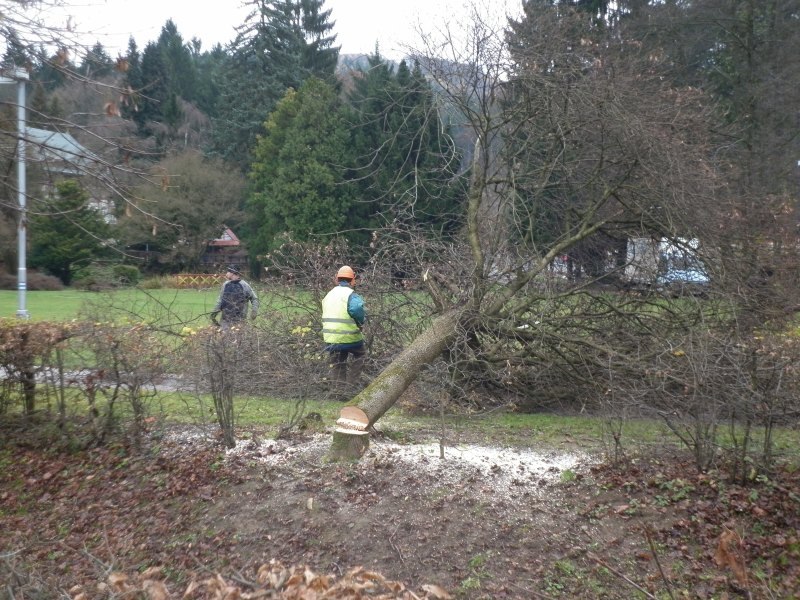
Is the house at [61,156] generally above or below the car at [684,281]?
above

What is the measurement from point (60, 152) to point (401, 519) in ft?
15.9

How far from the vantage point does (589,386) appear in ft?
29.0

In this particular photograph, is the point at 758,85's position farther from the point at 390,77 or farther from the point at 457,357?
the point at 457,357

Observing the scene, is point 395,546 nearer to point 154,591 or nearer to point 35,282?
point 154,591

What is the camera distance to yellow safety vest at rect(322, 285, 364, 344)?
29.6 feet

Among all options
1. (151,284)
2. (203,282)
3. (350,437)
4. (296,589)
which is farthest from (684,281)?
(203,282)

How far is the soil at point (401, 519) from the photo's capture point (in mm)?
4824

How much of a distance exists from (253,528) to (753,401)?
3.87 metres

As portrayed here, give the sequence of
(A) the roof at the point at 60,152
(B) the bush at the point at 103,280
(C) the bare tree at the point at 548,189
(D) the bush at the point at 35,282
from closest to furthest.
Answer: (A) the roof at the point at 60,152 < (C) the bare tree at the point at 548,189 < (B) the bush at the point at 103,280 < (D) the bush at the point at 35,282

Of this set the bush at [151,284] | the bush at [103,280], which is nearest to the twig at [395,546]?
the bush at [103,280]

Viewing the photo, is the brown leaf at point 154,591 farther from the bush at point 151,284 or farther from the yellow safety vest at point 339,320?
the bush at point 151,284

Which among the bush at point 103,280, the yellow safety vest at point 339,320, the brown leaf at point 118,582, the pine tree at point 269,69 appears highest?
the pine tree at point 269,69

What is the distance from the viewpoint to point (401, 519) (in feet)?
18.4

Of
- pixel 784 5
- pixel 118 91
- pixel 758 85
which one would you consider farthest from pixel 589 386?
pixel 784 5
